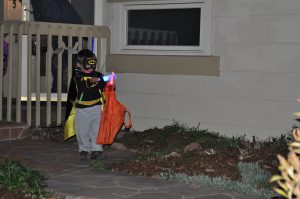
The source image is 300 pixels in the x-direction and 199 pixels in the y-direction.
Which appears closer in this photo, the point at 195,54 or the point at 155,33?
the point at 195,54

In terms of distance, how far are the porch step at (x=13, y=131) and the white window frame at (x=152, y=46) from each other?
211cm

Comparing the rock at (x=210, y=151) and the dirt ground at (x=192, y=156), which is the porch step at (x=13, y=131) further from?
the rock at (x=210, y=151)

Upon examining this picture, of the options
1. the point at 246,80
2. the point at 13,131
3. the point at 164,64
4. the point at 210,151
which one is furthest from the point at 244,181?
the point at 13,131

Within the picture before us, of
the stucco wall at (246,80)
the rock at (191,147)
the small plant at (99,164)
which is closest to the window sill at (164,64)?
the stucco wall at (246,80)

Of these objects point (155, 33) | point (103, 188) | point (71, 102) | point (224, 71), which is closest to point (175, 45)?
point (155, 33)

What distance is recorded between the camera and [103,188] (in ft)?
19.5

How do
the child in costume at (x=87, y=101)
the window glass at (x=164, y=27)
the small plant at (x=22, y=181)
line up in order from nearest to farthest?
the small plant at (x=22, y=181), the child in costume at (x=87, y=101), the window glass at (x=164, y=27)

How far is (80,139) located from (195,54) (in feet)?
8.63

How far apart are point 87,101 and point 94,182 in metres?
1.60

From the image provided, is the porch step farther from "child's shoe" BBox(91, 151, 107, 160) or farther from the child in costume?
"child's shoe" BBox(91, 151, 107, 160)

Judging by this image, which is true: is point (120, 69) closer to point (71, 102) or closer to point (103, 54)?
point (103, 54)

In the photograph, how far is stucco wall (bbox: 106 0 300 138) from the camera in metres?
8.22

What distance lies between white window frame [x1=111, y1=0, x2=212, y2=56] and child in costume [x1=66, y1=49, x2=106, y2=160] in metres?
2.13

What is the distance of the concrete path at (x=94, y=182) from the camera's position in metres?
5.68
